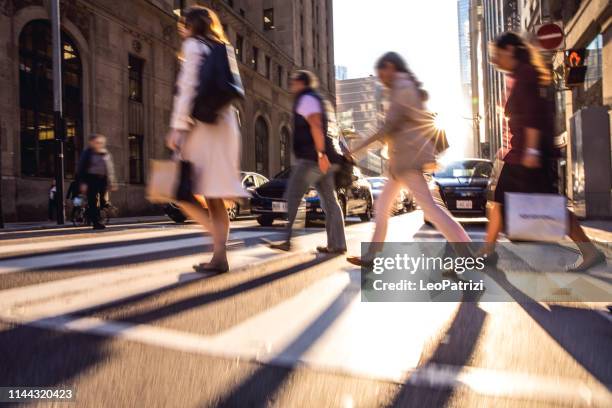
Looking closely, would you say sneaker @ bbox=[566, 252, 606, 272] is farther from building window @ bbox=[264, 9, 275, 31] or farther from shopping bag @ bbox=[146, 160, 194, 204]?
building window @ bbox=[264, 9, 275, 31]

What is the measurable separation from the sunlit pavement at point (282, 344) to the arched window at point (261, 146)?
29.2 metres

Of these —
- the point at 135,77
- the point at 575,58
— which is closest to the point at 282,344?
the point at 575,58

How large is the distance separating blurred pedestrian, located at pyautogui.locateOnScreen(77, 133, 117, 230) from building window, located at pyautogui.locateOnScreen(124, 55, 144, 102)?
13180 millimetres

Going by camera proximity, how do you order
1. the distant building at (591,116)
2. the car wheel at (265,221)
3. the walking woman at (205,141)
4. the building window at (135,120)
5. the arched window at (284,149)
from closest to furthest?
the walking woman at (205,141) < the car wheel at (265,221) < the distant building at (591,116) < the building window at (135,120) < the arched window at (284,149)

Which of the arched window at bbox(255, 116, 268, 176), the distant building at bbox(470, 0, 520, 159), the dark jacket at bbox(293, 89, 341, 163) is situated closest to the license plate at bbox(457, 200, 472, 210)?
the distant building at bbox(470, 0, 520, 159)

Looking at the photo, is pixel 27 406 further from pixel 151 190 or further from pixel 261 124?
pixel 261 124

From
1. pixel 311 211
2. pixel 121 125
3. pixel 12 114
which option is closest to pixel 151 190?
pixel 311 211

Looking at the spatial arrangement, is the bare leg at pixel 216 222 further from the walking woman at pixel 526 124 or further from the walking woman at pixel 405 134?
the walking woman at pixel 526 124

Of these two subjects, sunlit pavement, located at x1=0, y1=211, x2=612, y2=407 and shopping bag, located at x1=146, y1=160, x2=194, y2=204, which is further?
shopping bag, located at x1=146, y1=160, x2=194, y2=204

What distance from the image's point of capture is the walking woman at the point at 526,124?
3348 mm

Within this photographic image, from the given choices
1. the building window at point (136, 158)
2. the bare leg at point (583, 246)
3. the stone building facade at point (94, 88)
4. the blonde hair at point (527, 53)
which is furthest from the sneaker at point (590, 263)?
the building window at point (136, 158)

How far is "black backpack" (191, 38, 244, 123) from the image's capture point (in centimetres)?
339

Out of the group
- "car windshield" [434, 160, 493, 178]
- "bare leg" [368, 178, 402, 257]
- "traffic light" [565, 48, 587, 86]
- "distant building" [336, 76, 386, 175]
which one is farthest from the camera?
"distant building" [336, 76, 386, 175]

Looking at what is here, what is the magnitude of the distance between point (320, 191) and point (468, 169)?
22.2ft
